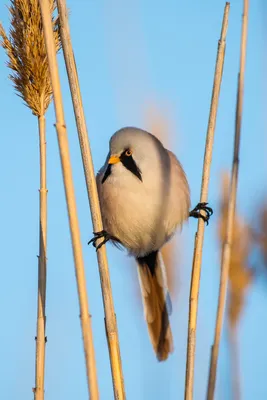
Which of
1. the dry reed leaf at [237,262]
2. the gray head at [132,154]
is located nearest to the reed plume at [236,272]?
the dry reed leaf at [237,262]

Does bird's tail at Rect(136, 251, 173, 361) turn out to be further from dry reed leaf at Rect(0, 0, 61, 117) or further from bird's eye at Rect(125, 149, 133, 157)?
dry reed leaf at Rect(0, 0, 61, 117)

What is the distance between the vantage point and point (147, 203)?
299 centimetres

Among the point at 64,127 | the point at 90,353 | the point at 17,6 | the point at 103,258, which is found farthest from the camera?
the point at 17,6

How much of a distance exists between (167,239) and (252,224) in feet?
2.21

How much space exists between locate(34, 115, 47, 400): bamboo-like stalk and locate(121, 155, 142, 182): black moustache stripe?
669 mm

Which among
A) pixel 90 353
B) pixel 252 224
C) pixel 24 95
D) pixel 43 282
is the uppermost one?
pixel 24 95

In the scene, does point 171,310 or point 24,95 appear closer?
point 24,95

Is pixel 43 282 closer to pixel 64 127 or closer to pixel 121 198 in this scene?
pixel 64 127

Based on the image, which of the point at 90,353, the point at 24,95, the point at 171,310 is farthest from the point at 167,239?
the point at 90,353

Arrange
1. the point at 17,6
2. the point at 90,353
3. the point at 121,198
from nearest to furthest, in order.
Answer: the point at 90,353 → the point at 17,6 → the point at 121,198

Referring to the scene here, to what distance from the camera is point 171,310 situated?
3025mm

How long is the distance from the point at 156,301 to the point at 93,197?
1.23m

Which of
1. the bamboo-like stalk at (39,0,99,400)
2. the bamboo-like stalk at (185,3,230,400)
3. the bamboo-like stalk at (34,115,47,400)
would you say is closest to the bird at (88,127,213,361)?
the bamboo-like stalk at (185,3,230,400)

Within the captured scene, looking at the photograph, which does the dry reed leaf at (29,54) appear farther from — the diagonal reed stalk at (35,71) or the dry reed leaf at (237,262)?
the dry reed leaf at (237,262)
